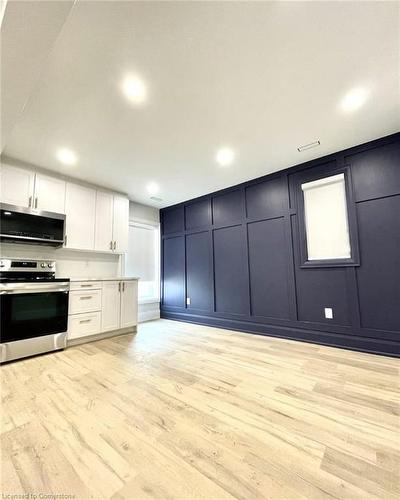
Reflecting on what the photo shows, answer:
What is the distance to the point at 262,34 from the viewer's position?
146 cm

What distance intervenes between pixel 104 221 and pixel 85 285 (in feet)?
3.68

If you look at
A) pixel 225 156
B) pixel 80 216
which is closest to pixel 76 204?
pixel 80 216

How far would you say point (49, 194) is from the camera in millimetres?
3102

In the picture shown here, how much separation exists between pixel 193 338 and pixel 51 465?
2.26 m

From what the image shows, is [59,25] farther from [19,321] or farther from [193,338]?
[193,338]

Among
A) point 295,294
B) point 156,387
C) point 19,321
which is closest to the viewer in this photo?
point 156,387

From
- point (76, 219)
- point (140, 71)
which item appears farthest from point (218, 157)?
point (76, 219)

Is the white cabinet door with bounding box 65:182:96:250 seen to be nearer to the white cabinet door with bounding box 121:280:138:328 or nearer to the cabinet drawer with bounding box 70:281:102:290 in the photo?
the cabinet drawer with bounding box 70:281:102:290

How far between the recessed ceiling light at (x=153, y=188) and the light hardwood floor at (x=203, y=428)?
2633 mm

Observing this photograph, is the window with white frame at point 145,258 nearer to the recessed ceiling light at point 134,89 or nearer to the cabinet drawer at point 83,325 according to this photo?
the cabinet drawer at point 83,325

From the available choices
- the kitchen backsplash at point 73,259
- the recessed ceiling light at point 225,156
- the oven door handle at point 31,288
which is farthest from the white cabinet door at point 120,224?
the recessed ceiling light at point 225,156

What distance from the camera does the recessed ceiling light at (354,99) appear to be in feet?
6.30

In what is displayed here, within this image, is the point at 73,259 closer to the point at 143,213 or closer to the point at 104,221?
the point at 104,221

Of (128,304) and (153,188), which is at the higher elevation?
(153,188)
